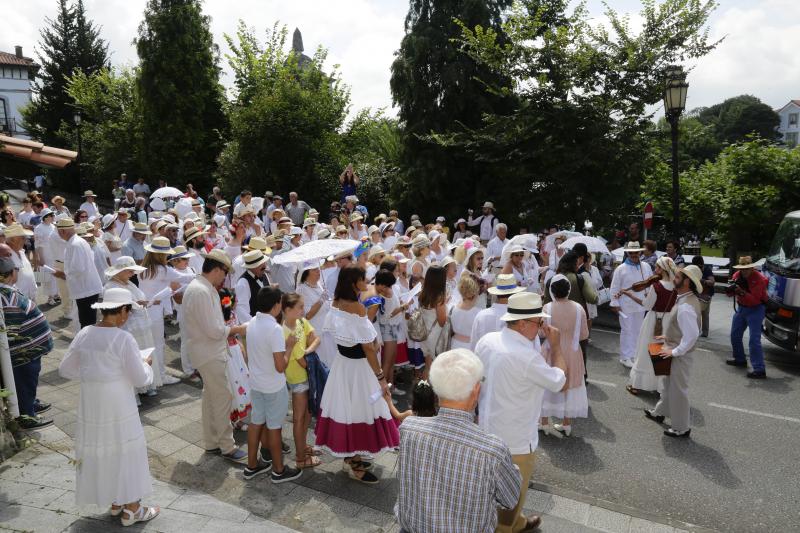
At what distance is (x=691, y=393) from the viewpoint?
25.4 feet

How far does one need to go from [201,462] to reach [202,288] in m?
1.71

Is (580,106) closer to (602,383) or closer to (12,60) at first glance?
(602,383)

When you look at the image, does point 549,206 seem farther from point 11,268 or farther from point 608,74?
point 11,268

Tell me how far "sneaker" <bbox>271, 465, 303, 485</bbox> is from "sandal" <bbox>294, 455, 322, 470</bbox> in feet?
0.22

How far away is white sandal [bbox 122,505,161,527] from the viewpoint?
429cm

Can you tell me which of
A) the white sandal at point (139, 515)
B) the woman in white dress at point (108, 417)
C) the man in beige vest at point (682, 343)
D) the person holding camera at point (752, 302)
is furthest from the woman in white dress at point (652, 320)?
the woman in white dress at point (108, 417)

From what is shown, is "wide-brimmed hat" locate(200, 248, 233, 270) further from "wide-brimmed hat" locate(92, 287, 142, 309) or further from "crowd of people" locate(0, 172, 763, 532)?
"wide-brimmed hat" locate(92, 287, 142, 309)

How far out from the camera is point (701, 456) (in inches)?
232

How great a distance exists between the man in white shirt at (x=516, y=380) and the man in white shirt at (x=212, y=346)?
2630 mm

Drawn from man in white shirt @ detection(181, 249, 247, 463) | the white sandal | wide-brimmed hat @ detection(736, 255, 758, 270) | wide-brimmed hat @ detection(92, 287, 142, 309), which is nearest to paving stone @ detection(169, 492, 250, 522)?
the white sandal

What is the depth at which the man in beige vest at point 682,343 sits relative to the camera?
6.05 metres

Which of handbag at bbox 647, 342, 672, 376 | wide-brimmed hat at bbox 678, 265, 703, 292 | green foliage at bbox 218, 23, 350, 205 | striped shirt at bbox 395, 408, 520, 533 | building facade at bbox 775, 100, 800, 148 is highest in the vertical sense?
A: building facade at bbox 775, 100, 800, 148

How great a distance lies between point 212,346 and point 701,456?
5.13 metres

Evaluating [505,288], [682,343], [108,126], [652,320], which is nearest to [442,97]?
[652,320]
